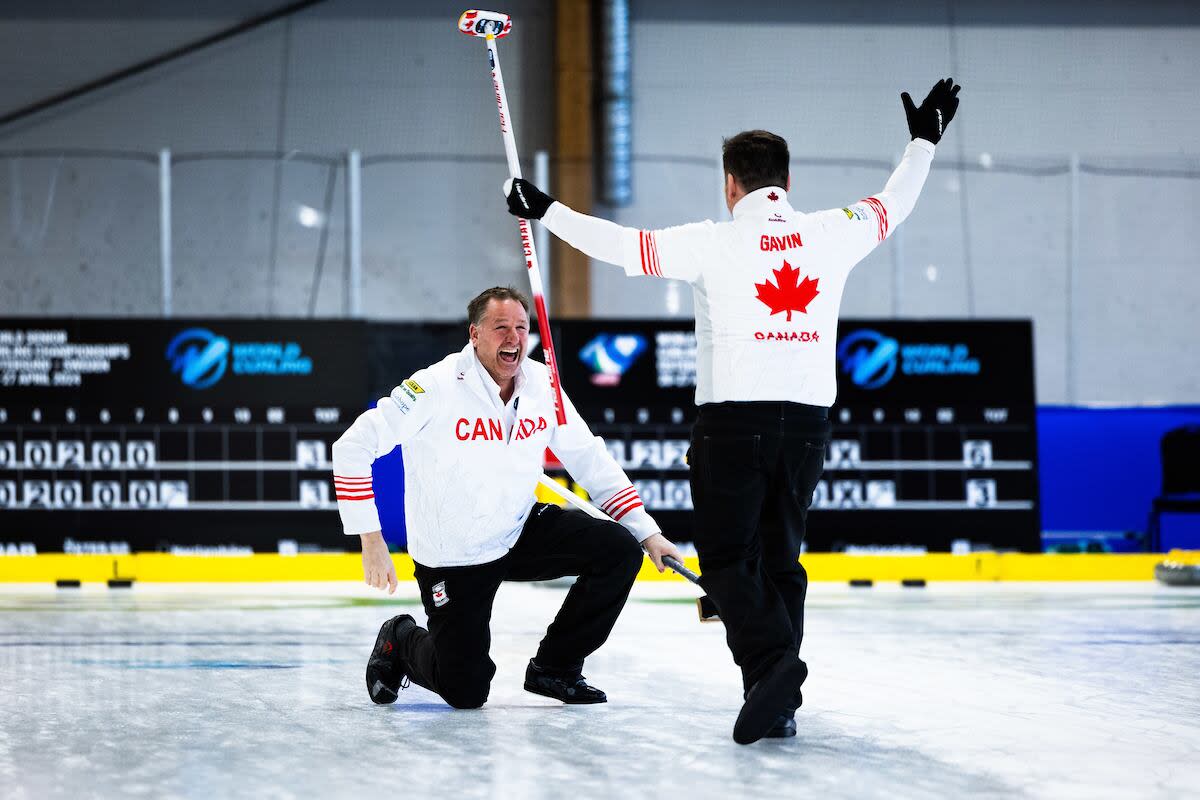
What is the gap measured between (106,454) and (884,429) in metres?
5.21

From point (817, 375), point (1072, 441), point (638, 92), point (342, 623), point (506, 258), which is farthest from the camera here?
point (638, 92)

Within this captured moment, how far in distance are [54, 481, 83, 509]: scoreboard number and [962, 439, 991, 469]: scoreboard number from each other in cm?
593

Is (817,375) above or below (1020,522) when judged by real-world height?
above

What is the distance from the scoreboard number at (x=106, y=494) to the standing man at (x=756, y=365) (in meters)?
6.67

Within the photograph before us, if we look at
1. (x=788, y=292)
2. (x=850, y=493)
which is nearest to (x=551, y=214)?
(x=788, y=292)

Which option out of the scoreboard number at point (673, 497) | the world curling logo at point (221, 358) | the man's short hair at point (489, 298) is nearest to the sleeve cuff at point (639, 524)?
the man's short hair at point (489, 298)

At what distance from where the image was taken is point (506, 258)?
1284 cm

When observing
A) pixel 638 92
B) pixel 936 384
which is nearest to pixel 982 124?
pixel 638 92

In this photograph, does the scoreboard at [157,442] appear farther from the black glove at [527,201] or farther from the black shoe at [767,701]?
the black shoe at [767,701]

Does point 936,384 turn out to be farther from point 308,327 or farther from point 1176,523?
point 308,327

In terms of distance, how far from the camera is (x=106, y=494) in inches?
385

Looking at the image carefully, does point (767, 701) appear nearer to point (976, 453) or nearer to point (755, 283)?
point (755, 283)

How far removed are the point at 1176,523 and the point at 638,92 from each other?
6.27 m

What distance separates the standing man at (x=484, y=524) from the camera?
415 centimetres
